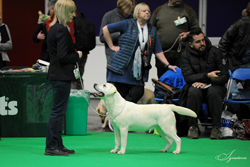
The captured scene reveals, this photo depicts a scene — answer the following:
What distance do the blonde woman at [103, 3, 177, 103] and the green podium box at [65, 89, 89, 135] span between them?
776 mm

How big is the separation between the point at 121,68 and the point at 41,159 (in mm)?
1801

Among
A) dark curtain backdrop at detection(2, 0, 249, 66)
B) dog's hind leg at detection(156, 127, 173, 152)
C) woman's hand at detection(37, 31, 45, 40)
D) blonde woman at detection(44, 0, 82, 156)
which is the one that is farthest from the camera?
dark curtain backdrop at detection(2, 0, 249, 66)

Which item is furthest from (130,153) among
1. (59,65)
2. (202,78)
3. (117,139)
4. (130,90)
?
(202,78)

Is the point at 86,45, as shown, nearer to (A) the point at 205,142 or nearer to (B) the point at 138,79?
(B) the point at 138,79

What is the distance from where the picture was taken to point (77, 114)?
5957 mm

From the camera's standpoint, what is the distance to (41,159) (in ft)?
12.9

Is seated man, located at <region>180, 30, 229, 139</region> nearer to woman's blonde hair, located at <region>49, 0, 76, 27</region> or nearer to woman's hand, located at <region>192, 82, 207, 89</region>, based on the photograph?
woman's hand, located at <region>192, 82, 207, 89</region>

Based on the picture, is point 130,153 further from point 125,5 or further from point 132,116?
point 125,5

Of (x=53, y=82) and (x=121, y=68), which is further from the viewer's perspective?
(x=121, y=68)

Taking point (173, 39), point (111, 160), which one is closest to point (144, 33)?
point (173, 39)

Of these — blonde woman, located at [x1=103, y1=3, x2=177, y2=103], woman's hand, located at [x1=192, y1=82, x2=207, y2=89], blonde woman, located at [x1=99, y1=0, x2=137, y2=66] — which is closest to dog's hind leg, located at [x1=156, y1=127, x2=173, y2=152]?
blonde woman, located at [x1=103, y1=3, x2=177, y2=103]

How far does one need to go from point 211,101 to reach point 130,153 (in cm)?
177

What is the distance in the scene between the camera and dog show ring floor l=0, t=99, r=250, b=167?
379cm

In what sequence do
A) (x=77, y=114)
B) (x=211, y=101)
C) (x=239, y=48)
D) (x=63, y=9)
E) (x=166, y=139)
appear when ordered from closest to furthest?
(x=63, y=9), (x=166, y=139), (x=211, y=101), (x=77, y=114), (x=239, y=48)
